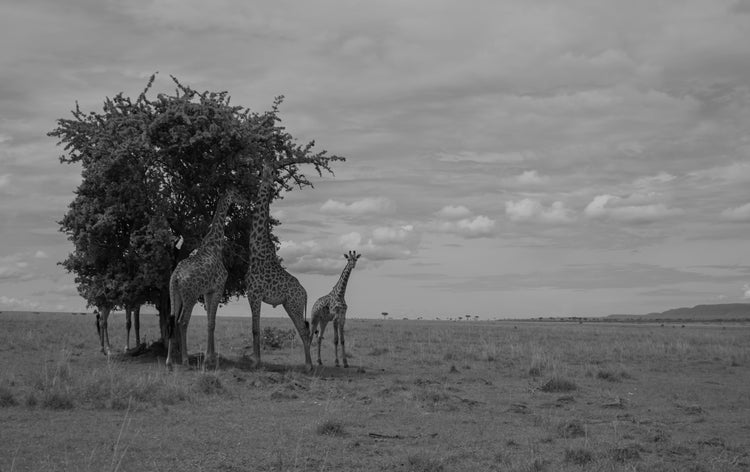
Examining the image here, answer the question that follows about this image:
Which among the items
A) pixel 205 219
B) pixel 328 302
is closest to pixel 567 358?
pixel 328 302

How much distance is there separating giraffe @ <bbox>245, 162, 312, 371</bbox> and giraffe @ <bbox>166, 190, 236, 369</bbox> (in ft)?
2.60

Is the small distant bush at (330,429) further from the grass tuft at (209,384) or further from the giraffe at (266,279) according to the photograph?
the giraffe at (266,279)

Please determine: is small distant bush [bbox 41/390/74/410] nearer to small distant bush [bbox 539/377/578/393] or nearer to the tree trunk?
the tree trunk

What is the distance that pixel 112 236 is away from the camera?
20344mm

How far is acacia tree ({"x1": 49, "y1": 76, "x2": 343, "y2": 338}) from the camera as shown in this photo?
19.6 m

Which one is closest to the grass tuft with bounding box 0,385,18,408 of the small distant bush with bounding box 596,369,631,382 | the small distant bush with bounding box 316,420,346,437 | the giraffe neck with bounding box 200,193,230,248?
the small distant bush with bounding box 316,420,346,437

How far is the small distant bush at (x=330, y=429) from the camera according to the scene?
37.7 ft

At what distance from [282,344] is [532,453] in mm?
20683

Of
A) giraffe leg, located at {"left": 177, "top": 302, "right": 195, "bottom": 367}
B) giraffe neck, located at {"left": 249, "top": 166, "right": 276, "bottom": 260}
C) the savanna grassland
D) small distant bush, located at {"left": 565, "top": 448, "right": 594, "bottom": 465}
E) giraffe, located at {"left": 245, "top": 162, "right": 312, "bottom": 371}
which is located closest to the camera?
the savanna grassland

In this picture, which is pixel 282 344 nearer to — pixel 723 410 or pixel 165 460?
pixel 723 410

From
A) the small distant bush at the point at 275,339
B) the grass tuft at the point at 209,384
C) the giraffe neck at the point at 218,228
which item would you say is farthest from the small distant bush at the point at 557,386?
the small distant bush at the point at 275,339

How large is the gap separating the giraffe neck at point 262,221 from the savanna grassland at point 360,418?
3.21 meters

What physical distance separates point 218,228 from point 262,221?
1187 millimetres

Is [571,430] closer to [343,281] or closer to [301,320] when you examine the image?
[301,320]
